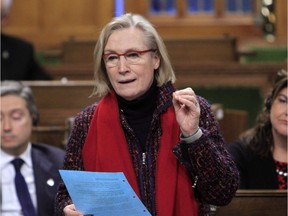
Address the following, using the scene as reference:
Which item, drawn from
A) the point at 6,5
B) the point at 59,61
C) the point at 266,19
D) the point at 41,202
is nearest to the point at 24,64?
the point at 6,5

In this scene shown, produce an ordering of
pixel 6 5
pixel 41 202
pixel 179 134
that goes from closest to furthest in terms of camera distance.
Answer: pixel 179 134, pixel 41 202, pixel 6 5

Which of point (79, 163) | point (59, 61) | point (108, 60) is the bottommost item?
point (59, 61)

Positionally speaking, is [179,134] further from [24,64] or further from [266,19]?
[266,19]

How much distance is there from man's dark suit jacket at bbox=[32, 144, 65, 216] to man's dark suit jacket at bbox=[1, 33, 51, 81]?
2.14 m

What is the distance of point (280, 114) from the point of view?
3.37m

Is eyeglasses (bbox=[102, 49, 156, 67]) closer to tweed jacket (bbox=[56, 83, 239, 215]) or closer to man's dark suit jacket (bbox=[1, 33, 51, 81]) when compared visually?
tweed jacket (bbox=[56, 83, 239, 215])

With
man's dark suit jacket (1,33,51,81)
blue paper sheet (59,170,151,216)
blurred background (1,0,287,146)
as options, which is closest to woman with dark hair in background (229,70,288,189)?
blue paper sheet (59,170,151,216)

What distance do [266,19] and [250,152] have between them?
4543 millimetres

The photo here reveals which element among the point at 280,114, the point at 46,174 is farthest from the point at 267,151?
the point at 46,174

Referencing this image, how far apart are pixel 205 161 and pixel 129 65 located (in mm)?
409

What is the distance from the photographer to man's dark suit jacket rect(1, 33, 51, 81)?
18.5ft

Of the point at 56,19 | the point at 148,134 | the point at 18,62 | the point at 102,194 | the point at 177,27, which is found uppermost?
the point at 148,134

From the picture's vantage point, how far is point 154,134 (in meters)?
2.32

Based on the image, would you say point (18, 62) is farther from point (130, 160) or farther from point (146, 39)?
point (130, 160)
